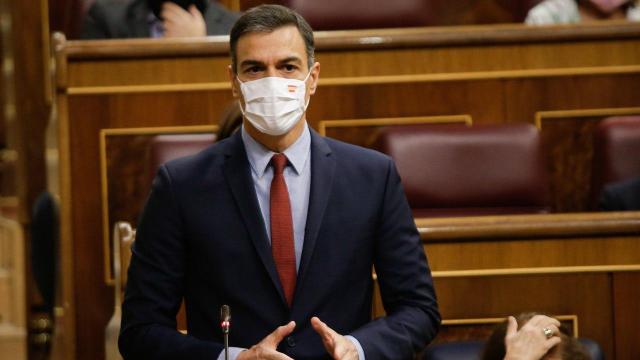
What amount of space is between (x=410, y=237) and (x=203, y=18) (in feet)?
2.26

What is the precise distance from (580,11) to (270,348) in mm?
915

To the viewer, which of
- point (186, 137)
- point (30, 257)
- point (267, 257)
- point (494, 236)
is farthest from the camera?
point (30, 257)

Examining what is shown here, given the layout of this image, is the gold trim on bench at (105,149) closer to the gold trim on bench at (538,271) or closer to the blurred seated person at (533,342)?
the gold trim on bench at (538,271)

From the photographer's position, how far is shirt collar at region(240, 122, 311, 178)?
60 centimetres

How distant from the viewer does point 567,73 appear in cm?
120

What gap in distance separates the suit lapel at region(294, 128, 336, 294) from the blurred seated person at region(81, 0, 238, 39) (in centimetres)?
64

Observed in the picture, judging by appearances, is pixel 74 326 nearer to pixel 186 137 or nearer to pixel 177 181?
pixel 186 137

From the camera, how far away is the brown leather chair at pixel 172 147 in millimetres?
1017

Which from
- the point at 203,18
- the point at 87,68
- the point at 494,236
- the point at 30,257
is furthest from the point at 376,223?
the point at 30,257

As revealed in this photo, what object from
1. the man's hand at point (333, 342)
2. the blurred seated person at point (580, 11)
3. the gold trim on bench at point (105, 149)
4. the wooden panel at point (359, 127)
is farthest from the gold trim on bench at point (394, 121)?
the man's hand at point (333, 342)

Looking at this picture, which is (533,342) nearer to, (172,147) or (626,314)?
(626,314)

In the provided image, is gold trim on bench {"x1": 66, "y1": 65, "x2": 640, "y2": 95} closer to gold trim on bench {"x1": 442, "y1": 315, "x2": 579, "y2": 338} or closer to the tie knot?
gold trim on bench {"x1": 442, "y1": 315, "x2": 579, "y2": 338}

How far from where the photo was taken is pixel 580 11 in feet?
4.48

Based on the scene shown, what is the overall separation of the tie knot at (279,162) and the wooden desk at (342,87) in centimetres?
50
